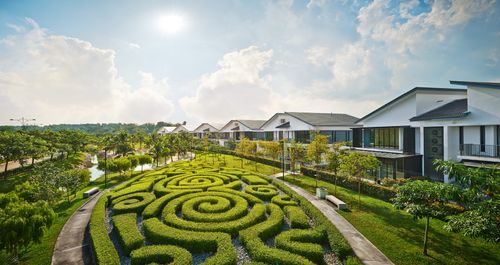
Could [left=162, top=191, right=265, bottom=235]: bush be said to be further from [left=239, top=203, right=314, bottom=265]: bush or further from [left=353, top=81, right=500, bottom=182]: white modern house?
[left=353, top=81, right=500, bottom=182]: white modern house

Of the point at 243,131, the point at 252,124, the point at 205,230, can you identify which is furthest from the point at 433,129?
the point at 243,131

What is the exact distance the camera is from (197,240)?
1148cm

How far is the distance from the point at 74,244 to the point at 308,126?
3206 centimetres

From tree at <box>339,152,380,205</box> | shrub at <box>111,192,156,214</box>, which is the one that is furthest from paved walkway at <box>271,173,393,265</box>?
shrub at <box>111,192,156,214</box>

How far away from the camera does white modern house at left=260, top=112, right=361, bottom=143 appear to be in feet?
121

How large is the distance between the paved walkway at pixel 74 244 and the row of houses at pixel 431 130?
2530 centimetres

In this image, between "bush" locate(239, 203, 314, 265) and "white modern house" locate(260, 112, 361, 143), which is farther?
"white modern house" locate(260, 112, 361, 143)

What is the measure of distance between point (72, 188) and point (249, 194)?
1527cm

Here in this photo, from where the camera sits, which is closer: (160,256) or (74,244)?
(160,256)

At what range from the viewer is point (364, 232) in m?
13.2

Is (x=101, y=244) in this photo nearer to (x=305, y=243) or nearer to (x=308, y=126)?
(x=305, y=243)

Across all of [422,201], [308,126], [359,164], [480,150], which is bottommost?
[422,201]

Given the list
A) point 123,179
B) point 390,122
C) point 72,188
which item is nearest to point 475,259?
point 390,122

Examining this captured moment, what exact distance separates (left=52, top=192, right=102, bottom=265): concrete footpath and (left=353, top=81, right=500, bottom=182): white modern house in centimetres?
2537
